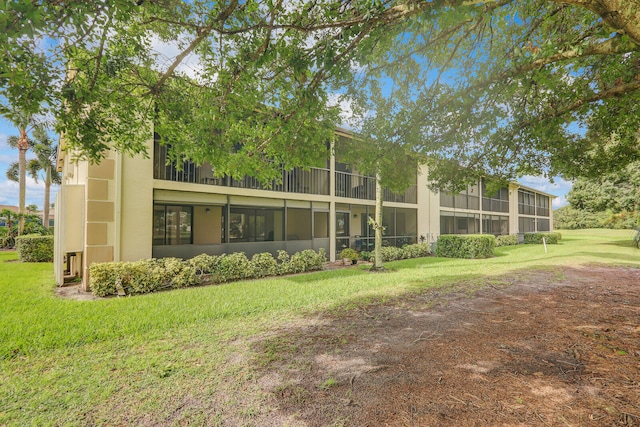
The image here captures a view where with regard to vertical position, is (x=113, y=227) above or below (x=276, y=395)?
above

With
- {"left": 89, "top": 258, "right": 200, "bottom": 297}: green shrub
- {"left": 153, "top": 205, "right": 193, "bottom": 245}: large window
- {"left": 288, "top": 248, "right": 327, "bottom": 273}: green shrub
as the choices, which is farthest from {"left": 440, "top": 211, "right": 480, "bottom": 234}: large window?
{"left": 89, "top": 258, "right": 200, "bottom": 297}: green shrub

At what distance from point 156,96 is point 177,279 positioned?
5805 mm

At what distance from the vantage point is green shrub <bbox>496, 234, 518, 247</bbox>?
89.6 feet

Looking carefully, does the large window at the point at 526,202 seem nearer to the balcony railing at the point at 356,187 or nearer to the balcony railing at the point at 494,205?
the balcony railing at the point at 494,205

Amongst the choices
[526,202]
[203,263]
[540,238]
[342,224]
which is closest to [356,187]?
[342,224]

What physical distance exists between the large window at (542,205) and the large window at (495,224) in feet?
36.8

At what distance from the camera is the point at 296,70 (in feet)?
13.7

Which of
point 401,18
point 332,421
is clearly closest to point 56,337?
point 332,421

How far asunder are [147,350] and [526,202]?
41957 millimetres

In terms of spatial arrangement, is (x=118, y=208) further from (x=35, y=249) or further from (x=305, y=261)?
(x=35, y=249)

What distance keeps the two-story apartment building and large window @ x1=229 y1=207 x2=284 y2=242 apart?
0.15 ft

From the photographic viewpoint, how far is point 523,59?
16.2ft

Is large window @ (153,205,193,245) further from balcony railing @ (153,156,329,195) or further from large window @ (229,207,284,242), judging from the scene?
large window @ (229,207,284,242)

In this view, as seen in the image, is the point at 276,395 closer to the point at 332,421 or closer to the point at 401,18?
the point at 332,421
